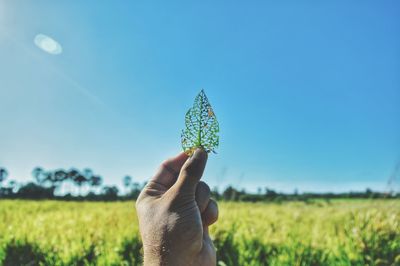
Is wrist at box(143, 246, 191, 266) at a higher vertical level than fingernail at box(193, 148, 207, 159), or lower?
lower

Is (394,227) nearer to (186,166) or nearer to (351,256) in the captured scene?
(351,256)

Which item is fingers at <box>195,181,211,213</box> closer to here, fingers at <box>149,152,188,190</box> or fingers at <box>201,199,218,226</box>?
fingers at <box>201,199,218,226</box>

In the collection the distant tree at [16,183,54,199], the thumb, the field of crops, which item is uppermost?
the distant tree at [16,183,54,199]

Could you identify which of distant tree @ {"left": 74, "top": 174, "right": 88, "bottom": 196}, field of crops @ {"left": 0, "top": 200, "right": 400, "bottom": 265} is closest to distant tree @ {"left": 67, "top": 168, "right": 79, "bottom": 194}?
distant tree @ {"left": 74, "top": 174, "right": 88, "bottom": 196}

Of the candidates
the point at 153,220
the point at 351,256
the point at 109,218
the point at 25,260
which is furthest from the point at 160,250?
the point at 109,218

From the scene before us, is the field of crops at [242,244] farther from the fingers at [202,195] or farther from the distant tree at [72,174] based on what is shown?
the distant tree at [72,174]

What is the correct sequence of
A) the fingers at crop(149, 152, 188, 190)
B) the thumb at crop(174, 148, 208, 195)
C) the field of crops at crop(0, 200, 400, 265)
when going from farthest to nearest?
the field of crops at crop(0, 200, 400, 265)
the fingers at crop(149, 152, 188, 190)
the thumb at crop(174, 148, 208, 195)

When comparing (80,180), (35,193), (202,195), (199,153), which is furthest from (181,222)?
(80,180)

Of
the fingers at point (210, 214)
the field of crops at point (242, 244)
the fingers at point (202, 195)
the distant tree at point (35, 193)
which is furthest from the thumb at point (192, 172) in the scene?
the distant tree at point (35, 193)
